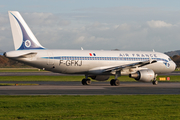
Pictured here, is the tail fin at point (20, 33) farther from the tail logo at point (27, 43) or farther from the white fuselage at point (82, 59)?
the white fuselage at point (82, 59)

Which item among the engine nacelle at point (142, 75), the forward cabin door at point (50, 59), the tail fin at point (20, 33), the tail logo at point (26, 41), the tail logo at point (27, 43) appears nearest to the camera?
the tail fin at point (20, 33)

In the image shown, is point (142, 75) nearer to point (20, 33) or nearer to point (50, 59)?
point (50, 59)

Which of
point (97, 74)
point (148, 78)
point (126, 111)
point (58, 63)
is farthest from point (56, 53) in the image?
point (126, 111)

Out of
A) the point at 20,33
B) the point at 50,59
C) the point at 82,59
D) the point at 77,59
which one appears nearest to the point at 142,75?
the point at 82,59

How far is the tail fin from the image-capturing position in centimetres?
3569

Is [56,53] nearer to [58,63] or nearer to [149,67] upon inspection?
[58,63]

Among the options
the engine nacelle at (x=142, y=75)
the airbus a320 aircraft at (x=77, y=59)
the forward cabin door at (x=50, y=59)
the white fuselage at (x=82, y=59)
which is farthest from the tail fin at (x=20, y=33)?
the engine nacelle at (x=142, y=75)

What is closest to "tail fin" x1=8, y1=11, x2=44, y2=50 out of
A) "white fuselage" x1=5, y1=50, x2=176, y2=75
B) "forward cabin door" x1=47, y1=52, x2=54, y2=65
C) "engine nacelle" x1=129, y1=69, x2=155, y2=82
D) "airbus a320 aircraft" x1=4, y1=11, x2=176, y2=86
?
"airbus a320 aircraft" x1=4, y1=11, x2=176, y2=86

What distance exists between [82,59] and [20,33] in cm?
809

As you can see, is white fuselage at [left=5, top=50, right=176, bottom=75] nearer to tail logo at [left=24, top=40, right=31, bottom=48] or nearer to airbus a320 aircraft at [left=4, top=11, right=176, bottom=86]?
airbus a320 aircraft at [left=4, top=11, right=176, bottom=86]

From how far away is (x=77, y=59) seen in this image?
125 ft

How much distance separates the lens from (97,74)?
40.3m

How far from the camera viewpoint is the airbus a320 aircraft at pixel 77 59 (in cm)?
3572

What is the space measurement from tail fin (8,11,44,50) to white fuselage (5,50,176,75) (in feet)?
2.90
